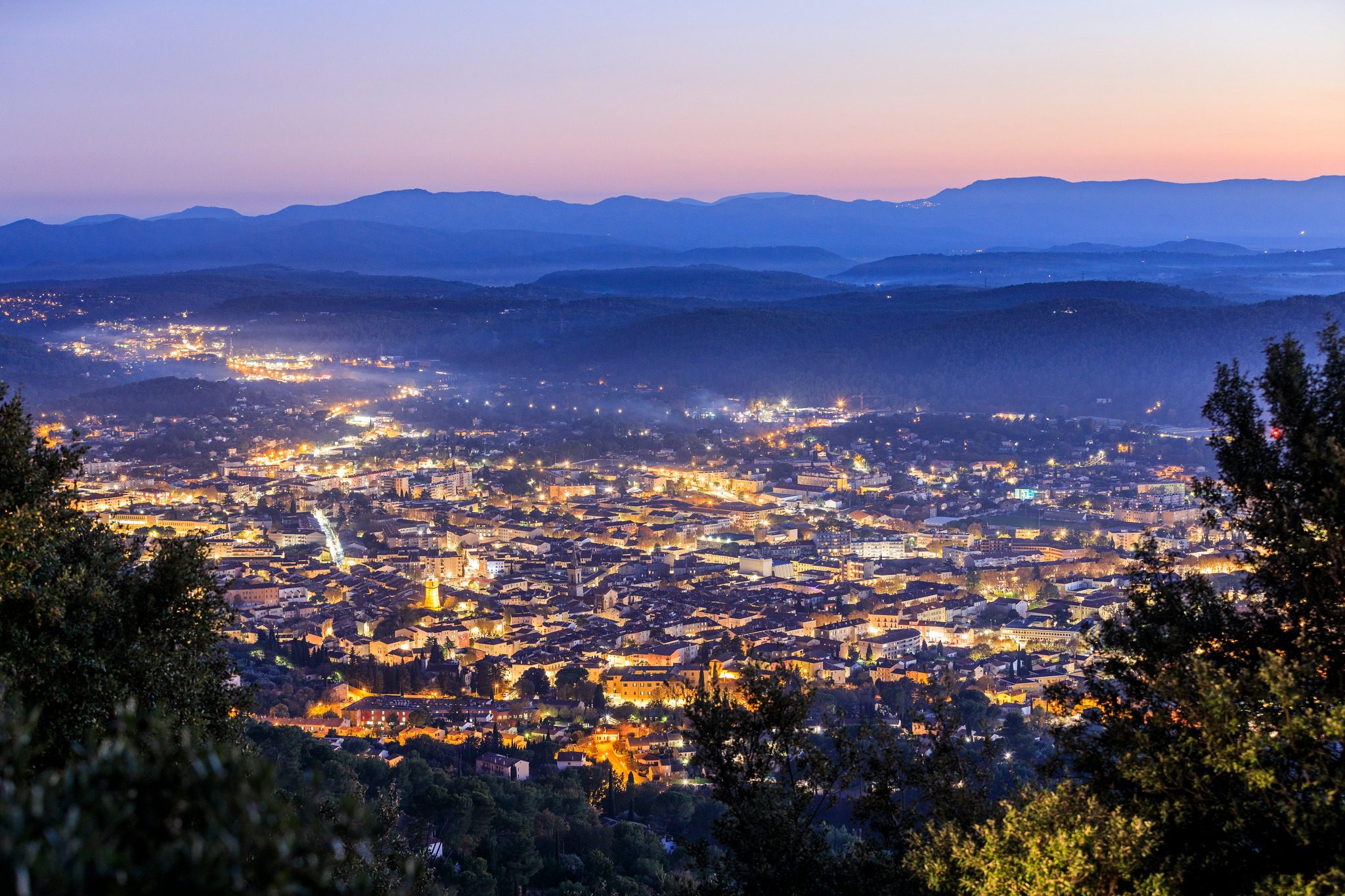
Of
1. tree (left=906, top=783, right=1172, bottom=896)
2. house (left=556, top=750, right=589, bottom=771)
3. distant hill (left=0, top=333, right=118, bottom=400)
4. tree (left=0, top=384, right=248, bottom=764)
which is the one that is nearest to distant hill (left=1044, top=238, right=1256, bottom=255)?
distant hill (left=0, top=333, right=118, bottom=400)

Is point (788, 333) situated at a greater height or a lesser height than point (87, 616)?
greater

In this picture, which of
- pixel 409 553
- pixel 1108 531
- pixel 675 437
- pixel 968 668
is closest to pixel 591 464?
pixel 675 437

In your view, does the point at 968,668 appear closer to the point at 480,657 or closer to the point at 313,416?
the point at 480,657

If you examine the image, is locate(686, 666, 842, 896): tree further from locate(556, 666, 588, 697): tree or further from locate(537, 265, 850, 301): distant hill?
locate(537, 265, 850, 301): distant hill

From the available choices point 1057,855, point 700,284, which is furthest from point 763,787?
point 700,284

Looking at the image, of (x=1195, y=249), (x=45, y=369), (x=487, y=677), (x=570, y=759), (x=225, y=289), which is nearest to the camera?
(x=570, y=759)

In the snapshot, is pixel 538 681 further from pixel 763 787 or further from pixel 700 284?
pixel 700 284
